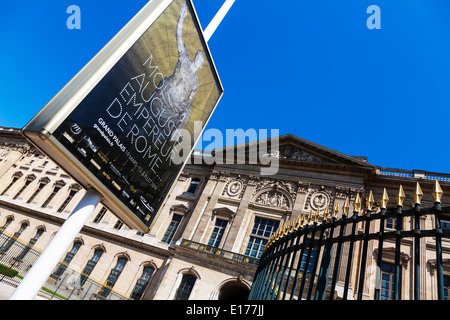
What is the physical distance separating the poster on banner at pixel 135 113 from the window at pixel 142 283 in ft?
59.3

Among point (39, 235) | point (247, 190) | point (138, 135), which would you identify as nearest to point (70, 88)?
point (138, 135)

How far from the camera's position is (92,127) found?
423cm

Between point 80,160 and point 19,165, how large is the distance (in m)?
37.5

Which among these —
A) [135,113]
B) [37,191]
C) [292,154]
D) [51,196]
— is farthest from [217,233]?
[37,191]

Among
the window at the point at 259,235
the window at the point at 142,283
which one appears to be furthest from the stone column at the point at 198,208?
the window at the point at 259,235

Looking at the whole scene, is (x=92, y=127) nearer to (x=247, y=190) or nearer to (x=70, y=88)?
(x=70, y=88)

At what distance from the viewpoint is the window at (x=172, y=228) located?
76.8 feet

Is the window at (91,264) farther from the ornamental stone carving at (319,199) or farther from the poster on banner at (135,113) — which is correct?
the poster on banner at (135,113)

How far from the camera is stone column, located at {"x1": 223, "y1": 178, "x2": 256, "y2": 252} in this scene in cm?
2014

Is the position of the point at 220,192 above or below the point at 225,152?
below

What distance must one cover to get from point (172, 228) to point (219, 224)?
450cm

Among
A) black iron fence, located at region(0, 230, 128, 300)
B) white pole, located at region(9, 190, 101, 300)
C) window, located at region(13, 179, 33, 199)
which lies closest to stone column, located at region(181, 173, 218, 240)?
black iron fence, located at region(0, 230, 128, 300)
